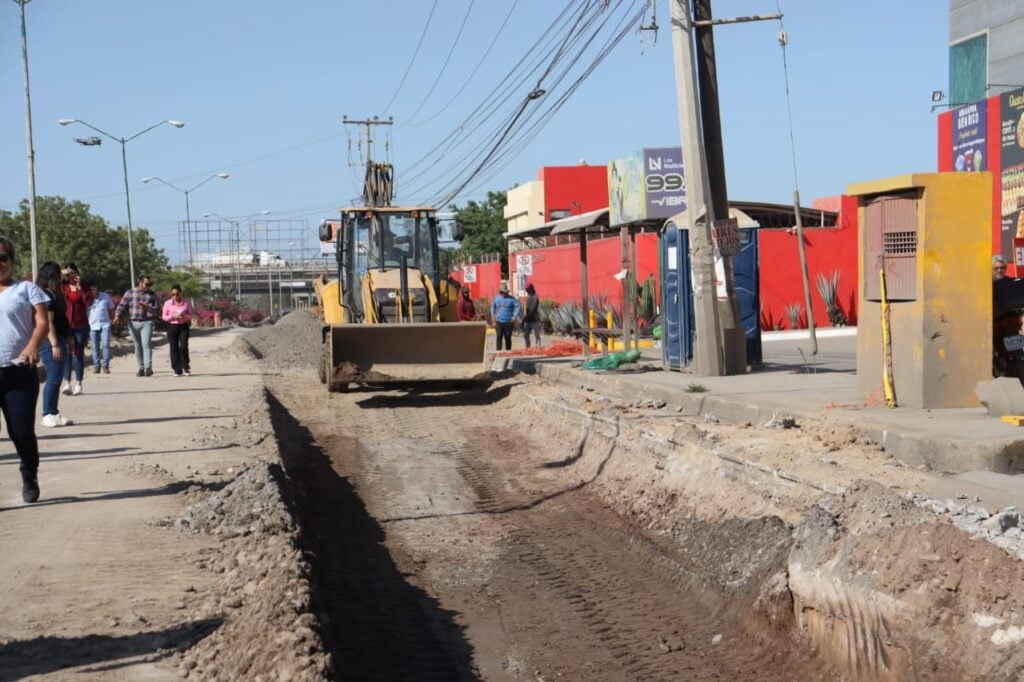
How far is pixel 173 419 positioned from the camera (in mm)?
14711

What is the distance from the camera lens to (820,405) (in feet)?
43.2

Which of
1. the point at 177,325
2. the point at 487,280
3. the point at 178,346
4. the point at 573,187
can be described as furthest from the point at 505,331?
the point at 573,187

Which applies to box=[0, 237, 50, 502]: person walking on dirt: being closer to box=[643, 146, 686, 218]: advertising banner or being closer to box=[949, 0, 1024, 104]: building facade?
box=[949, 0, 1024, 104]: building facade

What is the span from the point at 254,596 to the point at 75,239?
6289 centimetres

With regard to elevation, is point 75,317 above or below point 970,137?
below

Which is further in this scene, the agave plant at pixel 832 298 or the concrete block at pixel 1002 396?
the agave plant at pixel 832 298

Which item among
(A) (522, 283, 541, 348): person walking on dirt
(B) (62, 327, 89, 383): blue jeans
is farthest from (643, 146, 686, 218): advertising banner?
(B) (62, 327, 89, 383): blue jeans

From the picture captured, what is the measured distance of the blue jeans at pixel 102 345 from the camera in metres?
21.6

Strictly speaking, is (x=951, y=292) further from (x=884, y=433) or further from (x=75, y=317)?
(x=75, y=317)

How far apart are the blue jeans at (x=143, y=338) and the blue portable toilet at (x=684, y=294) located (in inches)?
359

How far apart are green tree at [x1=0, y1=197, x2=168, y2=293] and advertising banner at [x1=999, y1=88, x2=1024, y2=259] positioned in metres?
48.7

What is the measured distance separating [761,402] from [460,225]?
7.46 metres

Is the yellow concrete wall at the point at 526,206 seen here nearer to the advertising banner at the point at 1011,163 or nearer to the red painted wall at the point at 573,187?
the red painted wall at the point at 573,187

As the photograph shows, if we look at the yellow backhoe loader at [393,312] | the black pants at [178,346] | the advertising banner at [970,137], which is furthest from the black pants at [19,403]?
the advertising banner at [970,137]
